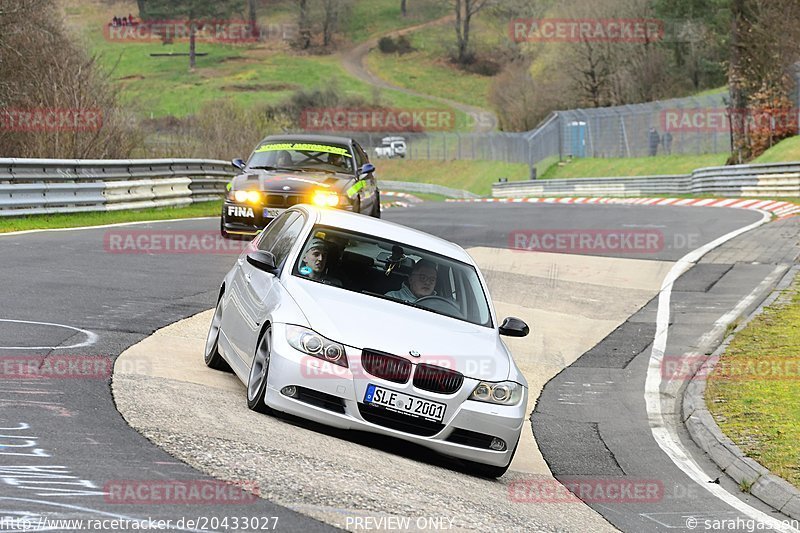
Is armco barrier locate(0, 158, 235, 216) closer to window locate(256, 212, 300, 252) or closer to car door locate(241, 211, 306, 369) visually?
window locate(256, 212, 300, 252)

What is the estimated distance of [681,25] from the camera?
3310 inches

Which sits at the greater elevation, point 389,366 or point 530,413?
point 389,366

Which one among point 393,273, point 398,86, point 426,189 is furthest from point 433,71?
point 393,273

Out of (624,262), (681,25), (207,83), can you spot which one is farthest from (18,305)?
(207,83)

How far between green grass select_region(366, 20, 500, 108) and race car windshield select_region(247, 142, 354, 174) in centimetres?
10890

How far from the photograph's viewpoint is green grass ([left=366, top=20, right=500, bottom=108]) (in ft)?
438

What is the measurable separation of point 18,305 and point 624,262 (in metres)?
11.6

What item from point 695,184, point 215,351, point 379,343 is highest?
point 379,343

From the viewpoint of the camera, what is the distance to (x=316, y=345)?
331 inches

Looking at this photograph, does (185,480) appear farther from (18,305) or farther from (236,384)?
(18,305)

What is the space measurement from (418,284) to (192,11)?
425ft

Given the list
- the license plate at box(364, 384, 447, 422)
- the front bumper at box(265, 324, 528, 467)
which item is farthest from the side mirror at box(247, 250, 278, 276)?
the license plate at box(364, 384, 447, 422)

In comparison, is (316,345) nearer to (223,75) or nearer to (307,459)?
(307,459)

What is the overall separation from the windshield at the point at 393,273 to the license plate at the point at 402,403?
1.18 metres
